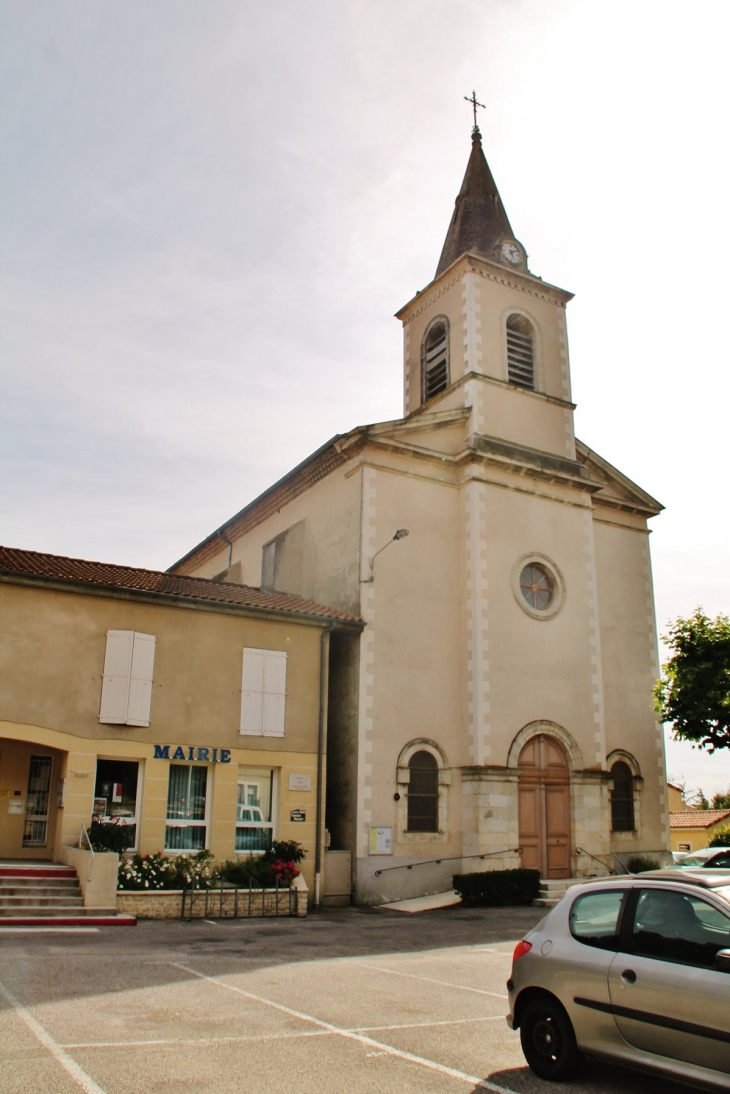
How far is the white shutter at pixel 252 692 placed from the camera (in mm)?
17484

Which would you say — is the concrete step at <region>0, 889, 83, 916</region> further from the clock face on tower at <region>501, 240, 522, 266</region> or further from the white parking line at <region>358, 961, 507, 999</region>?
the clock face on tower at <region>501, 240, 522, 266</region>

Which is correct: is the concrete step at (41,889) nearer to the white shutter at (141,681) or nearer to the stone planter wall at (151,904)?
the stone planter wall at (151,904)

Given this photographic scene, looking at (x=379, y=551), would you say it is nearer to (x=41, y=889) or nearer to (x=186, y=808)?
(x=186, y=808)

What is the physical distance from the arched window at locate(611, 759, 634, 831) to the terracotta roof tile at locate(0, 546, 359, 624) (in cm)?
880

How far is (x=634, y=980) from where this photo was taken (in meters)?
5.52

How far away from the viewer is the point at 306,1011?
7.66 m

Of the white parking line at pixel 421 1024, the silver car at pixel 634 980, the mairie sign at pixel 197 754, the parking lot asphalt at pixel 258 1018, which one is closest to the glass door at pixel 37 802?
the mairie sign at pixel 197 754

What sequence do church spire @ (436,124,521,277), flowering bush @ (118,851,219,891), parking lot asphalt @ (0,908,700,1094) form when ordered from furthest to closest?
church spire @ (436,124,521,277), flowering bush @ (118,851,219,891), parking lot asphalt @ (0,908,700,1094)

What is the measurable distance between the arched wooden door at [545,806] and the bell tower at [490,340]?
26.2ft

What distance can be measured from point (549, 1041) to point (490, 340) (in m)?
20.1

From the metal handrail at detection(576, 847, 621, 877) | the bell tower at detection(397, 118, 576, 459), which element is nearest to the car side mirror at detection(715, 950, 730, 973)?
the metal handrail at detection(576, 847, 621, 877)

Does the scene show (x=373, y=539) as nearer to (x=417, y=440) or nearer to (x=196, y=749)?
(x=417, y=440)

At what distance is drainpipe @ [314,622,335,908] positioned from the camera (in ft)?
57.7

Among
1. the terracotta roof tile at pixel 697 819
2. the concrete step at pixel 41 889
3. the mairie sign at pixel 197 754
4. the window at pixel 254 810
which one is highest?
the mairie sign at pixel 197 754
